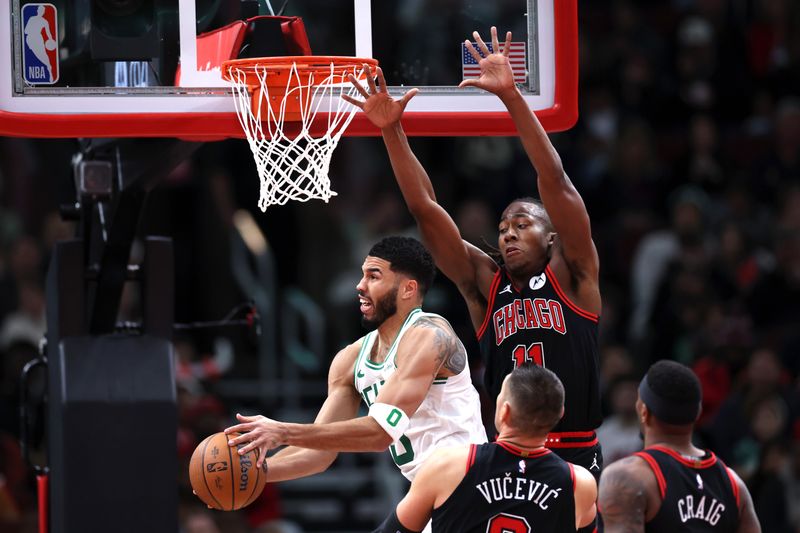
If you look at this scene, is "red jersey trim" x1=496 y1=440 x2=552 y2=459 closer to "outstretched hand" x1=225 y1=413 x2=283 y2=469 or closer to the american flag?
"outstretched hand" x1=225 y1=413 x2=283 y2=469

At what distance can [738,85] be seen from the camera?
1367cm

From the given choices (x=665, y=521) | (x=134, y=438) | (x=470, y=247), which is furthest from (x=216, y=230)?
(x=665, y=521)

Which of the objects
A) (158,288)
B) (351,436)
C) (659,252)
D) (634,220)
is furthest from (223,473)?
A: (634,220)

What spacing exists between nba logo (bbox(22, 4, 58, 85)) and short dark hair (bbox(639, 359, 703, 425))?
115 inches

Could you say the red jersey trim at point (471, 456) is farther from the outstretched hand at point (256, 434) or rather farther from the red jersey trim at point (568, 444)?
the red jersey trim at point (568, 444)

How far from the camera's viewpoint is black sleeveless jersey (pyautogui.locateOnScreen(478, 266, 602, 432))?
654 centimetres

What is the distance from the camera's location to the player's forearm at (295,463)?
6520 mm

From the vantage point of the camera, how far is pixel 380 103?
651 centimetres

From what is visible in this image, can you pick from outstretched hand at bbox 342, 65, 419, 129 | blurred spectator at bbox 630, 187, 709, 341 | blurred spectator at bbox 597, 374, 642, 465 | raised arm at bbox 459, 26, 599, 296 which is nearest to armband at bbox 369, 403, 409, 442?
raised arm at bbox 459, 26, 599, 296

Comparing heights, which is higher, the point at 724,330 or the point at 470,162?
the point at 470,162

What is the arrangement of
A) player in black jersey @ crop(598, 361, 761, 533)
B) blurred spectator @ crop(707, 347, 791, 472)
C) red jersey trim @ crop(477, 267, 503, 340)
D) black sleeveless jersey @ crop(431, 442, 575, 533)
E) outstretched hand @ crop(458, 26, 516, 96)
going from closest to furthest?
black sleeveless jersey @ crop(431, 442, 575, 533)
player in black jersey @ crop(598, 361, 761, 533)
outstretched hand @ crop(458, 26, 516, 96)
red jersey trim @ crop(477, 267, 503, 340)
blurred spectator @ crop(707, 347, 791, 472)

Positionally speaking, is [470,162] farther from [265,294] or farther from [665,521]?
[665,521]

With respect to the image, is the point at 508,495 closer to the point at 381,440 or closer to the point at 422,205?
the point at 381,440

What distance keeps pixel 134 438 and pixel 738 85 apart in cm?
794
